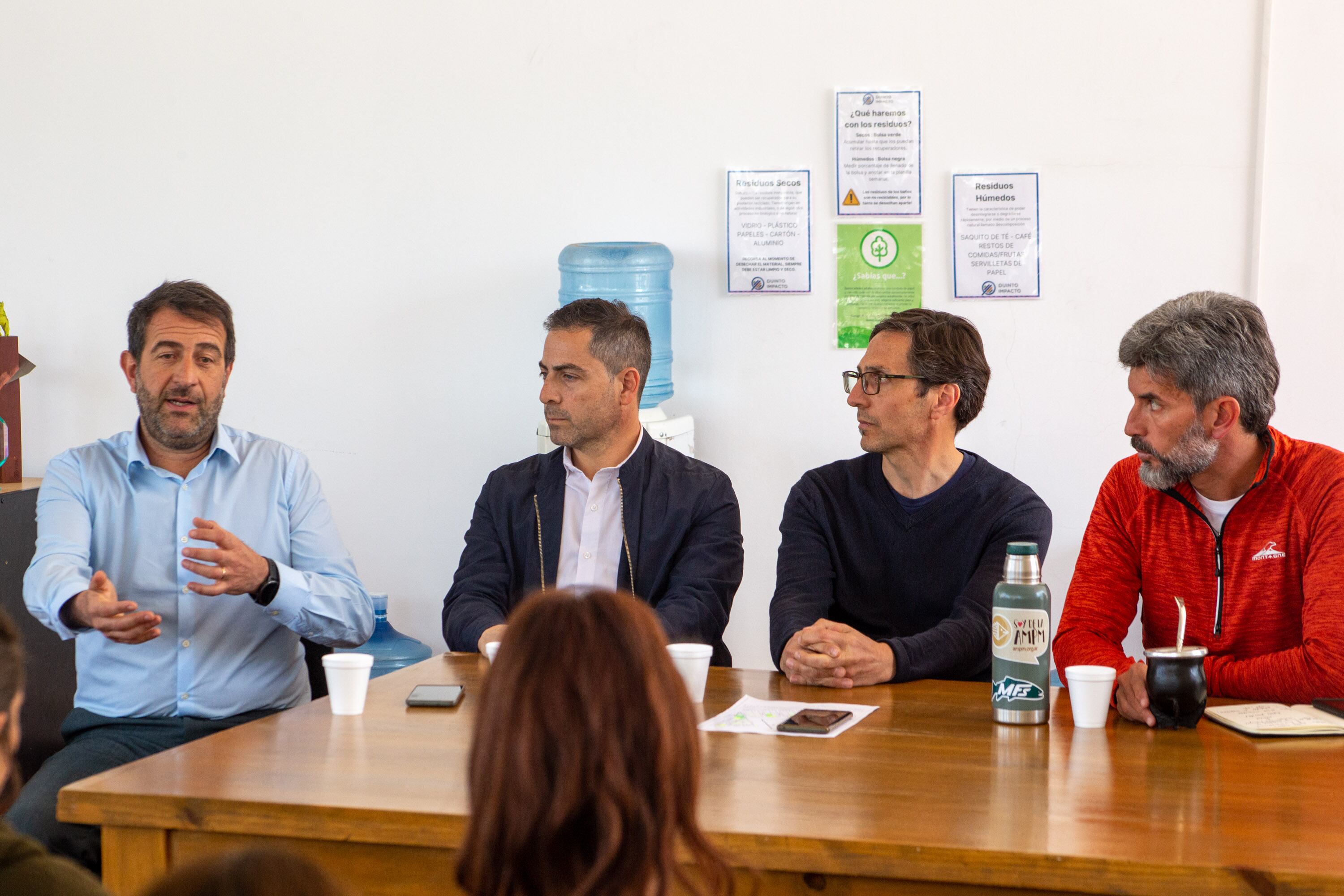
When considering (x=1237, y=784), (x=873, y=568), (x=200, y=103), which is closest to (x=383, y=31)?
(x=200, y=103)

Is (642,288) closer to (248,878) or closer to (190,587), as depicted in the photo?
(190,587)

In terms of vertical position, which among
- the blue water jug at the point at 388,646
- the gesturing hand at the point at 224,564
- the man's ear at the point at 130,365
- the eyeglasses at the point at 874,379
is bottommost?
the blue water jug at the point at 388,646

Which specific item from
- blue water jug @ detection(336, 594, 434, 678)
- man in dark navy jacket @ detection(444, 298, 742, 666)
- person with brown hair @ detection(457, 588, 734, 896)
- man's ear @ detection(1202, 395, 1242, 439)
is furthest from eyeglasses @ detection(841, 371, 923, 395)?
person with brown hair @ detection(457, 588, 734, 896)

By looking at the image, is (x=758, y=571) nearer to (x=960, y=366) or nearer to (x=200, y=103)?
(x=960, y=366)

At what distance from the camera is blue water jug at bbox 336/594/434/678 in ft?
12.2

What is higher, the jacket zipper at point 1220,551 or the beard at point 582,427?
the beard at point 582,427

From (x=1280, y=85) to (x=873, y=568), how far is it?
181cm

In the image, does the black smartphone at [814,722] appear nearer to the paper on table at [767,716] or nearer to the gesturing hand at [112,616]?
the paper on table at [767,716]

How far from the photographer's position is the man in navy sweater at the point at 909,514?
8.30 feet

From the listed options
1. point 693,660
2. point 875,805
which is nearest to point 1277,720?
point 875,805

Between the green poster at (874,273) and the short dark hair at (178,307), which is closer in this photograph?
the short dark hair at (178,307)

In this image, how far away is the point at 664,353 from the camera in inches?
141

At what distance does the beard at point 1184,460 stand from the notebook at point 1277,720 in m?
0.46

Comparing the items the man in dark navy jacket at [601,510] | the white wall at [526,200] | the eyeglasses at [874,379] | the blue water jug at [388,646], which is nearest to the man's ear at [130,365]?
the man in dark navy jacket at [601,510]
